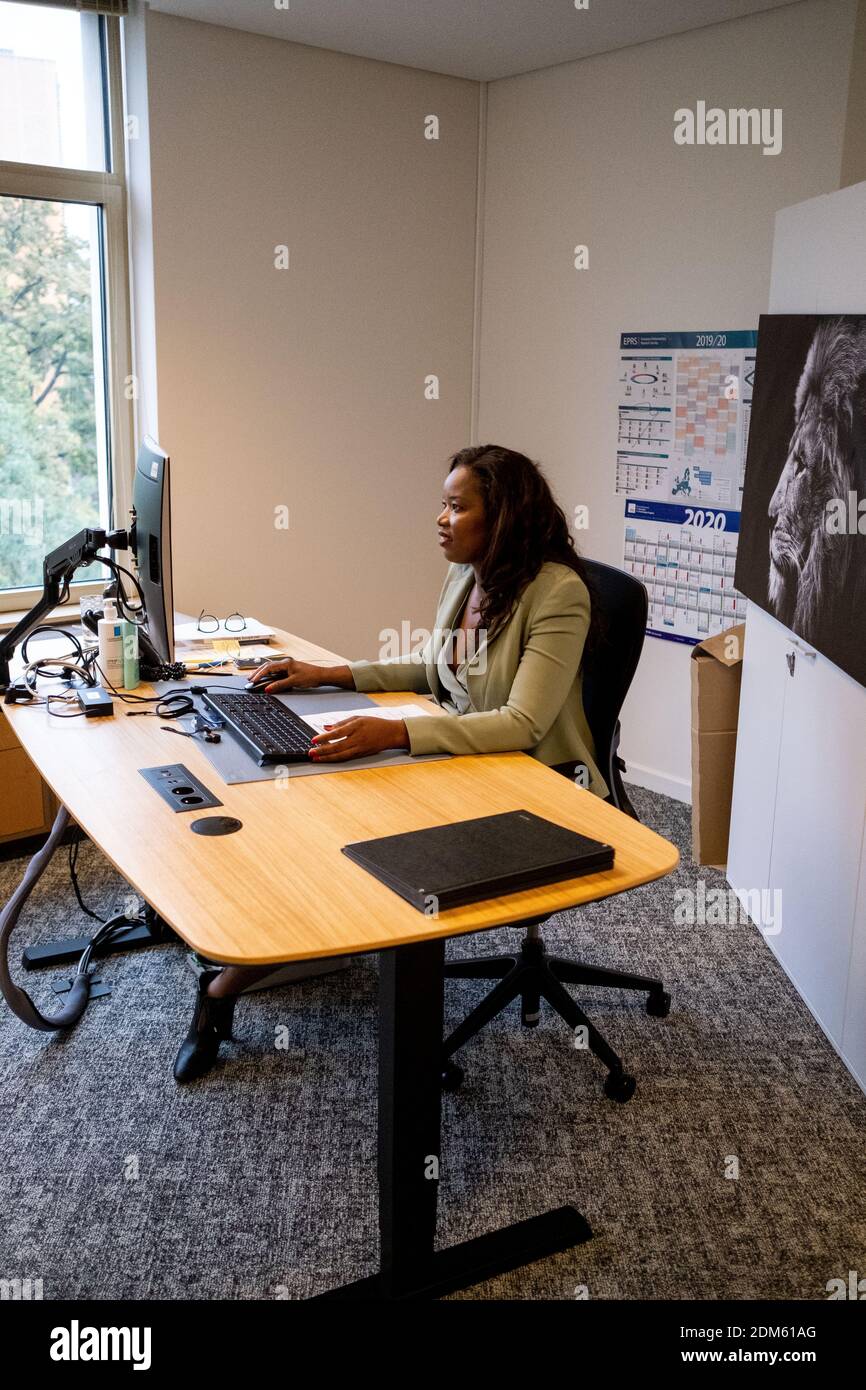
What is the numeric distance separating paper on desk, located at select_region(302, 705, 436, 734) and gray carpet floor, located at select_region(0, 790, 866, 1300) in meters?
0.75

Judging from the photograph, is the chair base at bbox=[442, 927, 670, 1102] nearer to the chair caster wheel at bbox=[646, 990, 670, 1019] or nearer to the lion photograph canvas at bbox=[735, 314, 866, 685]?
the chair caster wheel at bbox=[646, 990, 670, 1019]

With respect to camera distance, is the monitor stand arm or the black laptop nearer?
the black laptop

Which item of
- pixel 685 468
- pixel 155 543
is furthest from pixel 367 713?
pixel 685 468

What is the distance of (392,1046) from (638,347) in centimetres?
305

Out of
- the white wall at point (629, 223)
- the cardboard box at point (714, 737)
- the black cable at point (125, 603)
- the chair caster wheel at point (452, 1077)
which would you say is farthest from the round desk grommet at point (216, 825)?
the white wall at point (629, 223)

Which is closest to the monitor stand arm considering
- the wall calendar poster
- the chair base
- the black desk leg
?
the chair base

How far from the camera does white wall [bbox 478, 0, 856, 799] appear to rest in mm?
3551

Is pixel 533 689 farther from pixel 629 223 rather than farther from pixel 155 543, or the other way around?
pixel 629 223

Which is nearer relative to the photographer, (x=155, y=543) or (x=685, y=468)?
(x=155, y=543)

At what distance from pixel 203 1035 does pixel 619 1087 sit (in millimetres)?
917

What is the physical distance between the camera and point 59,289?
12.9ft

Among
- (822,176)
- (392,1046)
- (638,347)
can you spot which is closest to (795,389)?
(822,176)

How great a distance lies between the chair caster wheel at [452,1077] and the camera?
2.55 meters

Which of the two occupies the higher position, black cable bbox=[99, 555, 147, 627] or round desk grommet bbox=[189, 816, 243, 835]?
black cable bbox=[99, 555, 147, 627]
